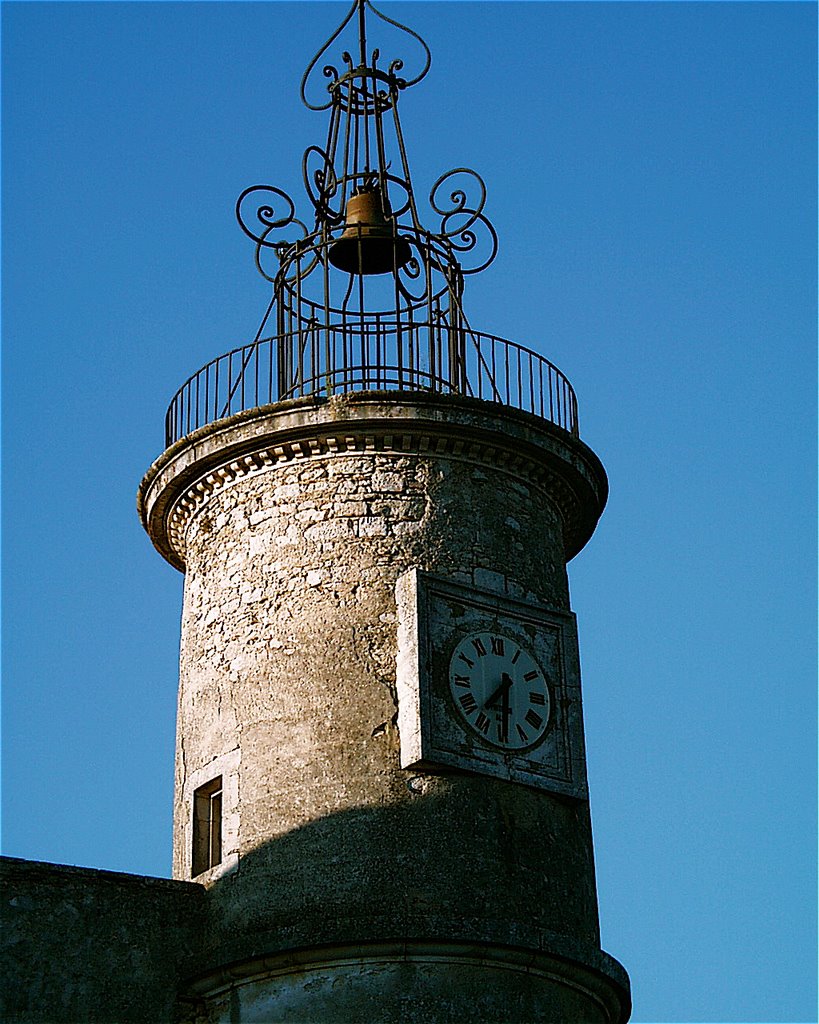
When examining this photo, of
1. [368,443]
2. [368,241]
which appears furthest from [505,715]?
[368,241]

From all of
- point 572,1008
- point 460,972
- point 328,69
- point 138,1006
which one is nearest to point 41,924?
point 138,1006

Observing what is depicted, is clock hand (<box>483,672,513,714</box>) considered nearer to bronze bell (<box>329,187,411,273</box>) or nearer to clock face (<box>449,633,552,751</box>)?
clock face (<box>449,633,552,751</box>)

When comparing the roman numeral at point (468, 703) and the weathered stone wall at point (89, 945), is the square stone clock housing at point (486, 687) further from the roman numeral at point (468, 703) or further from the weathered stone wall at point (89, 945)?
the weathered stone wall at point (89, 945)

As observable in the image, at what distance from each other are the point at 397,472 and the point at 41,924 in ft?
16.8

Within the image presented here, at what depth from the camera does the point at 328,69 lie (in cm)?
2131

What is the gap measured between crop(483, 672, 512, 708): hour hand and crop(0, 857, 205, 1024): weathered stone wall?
10.3 ft

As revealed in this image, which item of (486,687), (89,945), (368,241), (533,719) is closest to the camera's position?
(89,945)

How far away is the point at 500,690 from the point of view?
17.8 metres

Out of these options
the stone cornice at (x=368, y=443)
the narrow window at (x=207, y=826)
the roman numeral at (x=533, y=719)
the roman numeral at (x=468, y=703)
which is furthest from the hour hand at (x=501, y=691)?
the narrow window at (x=207, y=826)

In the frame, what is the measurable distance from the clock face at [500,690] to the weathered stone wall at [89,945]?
119 inches

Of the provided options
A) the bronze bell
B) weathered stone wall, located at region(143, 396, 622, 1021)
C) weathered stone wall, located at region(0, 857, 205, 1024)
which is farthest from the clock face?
the bronze bell

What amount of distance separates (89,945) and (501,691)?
4.13 m

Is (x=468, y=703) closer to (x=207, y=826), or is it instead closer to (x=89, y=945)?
(x=207, y=826)

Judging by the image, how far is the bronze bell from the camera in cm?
2016
